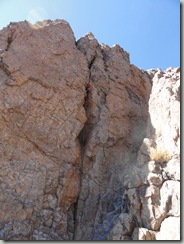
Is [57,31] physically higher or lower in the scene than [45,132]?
higher

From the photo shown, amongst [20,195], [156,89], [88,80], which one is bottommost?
[20,195]

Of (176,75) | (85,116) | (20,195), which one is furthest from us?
(85,116)

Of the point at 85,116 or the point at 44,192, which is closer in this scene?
the point at 44,192

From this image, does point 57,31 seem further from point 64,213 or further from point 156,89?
point 64,213

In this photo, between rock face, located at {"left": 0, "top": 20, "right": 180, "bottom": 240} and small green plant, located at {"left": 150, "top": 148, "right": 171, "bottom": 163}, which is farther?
small green plant, located at {"left": 150, "top": 148, "right": 171, "bottom": 163}

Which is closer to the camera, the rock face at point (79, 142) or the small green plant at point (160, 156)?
the rock face at point (79, 142)

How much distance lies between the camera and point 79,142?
15930mm

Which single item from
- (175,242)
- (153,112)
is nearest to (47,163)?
(153,112)

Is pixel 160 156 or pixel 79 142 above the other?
pixel 79 142

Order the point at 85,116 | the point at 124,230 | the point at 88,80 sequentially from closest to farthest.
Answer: the point at 124,230 < the point at 85,116 < the point at 88,80

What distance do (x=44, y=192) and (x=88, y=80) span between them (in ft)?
23.9

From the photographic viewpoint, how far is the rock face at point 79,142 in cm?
1173

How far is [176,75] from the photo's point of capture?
13898 millimetres

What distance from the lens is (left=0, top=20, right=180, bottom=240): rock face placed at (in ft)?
38.5
